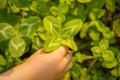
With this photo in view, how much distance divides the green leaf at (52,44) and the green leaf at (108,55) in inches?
8.8

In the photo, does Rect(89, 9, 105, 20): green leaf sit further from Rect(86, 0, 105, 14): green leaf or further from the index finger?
the index finger

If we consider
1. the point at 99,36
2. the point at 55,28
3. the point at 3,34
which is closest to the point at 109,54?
the point at 99,36

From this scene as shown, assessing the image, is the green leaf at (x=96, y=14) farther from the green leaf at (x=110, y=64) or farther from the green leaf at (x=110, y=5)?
the green leaf at (x=110, y=64)

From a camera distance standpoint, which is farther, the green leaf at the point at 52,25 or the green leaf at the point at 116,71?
the green leaf at the point at 116,71

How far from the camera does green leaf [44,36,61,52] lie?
89 cm

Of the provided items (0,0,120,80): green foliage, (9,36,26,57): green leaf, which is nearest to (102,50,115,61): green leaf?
(0,0,120,80): green foliage

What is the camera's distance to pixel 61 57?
0.90m

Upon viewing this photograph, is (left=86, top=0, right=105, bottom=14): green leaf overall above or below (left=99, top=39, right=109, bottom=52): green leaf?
above

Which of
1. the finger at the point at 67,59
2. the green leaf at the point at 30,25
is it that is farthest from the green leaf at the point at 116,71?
the green leaf at the point at 30,25

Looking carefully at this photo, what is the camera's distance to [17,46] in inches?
35.1

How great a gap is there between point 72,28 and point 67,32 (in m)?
0.02

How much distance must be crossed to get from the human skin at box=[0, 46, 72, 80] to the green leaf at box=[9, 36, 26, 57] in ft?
0.12

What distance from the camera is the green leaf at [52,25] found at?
909 millimetres

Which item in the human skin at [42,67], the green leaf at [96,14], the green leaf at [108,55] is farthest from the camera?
the green leaf at [96,14]
